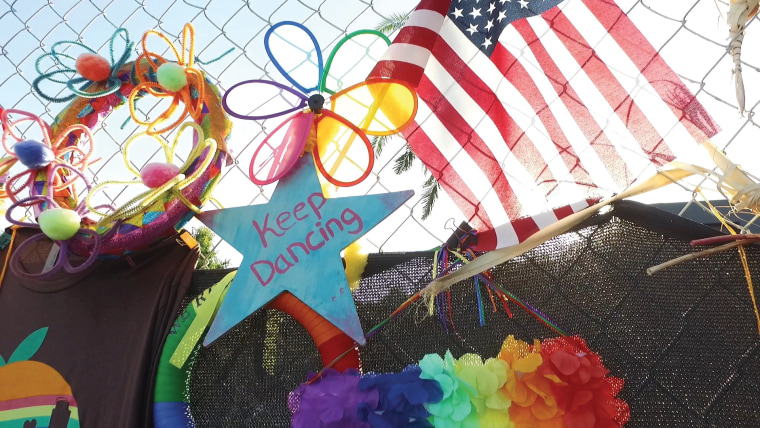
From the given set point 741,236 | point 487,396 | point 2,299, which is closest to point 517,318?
point 487,396

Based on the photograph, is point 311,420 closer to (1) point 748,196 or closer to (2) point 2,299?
(1) point 748,196

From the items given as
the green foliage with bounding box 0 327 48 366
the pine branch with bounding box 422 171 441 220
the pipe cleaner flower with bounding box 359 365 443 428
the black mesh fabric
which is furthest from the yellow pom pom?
the pine branch with bounding box 422 171 441 220

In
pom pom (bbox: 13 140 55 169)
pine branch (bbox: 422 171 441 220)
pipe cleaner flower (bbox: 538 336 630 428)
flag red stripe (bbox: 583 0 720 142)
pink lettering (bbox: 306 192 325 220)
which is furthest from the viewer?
pine branch (bbox: 422 171 441 220)

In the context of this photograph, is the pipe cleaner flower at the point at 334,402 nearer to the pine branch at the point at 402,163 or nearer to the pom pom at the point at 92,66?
the pom pom at the point at 92,66

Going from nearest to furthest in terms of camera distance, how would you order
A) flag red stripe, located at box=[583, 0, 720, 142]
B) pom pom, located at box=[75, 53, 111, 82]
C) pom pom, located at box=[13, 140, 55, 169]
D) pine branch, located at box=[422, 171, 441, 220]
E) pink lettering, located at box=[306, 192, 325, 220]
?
1. flag red stripe, located at box=[583, 0, 720, 142]
2. pink lettering, located at box=[306, 192, 325, 220]
3. pom pom, located at box=[13, 140, 55, 169]
4. pom pom, located at box=[75, 53, 111, 82]
5. pine branch, located at box=[422, 171, 441, 220]

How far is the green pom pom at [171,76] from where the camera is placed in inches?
47.4

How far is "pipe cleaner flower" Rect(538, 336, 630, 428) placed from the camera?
0.81m

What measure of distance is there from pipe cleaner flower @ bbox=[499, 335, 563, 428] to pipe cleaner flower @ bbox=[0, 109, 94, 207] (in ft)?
2.95

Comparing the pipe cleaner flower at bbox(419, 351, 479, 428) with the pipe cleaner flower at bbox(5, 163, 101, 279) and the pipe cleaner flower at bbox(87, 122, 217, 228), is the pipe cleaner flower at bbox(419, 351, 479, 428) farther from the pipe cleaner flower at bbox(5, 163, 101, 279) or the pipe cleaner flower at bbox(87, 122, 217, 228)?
the pipe cleaner flower at bbox(5, 163, 101, 279)

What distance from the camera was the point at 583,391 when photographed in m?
0.82

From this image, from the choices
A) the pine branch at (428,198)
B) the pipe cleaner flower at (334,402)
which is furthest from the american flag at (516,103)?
the pine branch at (428,198)

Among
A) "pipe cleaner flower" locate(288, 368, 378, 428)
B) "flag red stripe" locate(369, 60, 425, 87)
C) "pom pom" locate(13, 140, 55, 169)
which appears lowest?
"pipe cleaner flower" locate(288, 368, 378, 428)

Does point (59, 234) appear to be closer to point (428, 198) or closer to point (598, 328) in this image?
point (598, 328)

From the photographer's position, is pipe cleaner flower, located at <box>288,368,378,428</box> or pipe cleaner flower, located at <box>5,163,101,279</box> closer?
pipe cleaner flower, located at <box>288,368,378,428</box>
